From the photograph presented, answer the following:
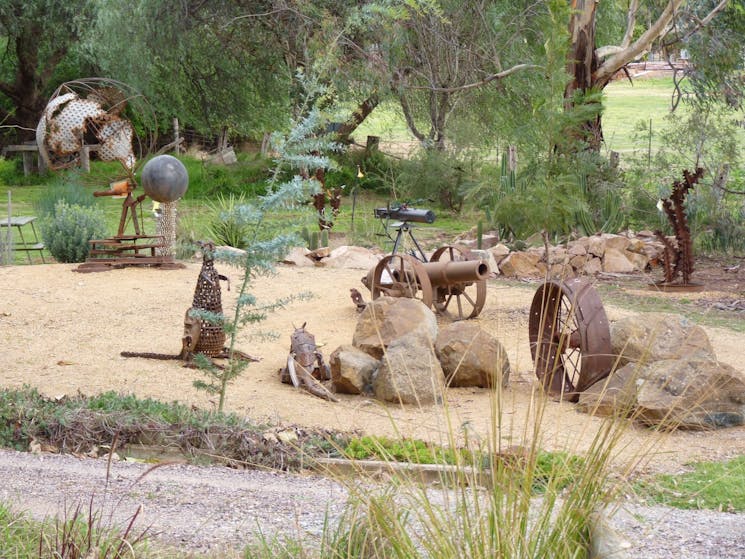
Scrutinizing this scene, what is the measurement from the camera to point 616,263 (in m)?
11.6

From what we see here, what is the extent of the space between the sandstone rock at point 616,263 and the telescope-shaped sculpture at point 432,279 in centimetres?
301

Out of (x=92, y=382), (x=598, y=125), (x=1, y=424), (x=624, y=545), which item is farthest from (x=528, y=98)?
(x=624, y=545)

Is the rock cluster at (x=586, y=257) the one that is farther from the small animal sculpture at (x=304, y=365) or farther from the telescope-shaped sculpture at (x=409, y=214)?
the small animal sculpture at (x=304, y=365)

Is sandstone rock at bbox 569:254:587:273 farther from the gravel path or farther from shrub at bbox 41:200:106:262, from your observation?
the gravel path

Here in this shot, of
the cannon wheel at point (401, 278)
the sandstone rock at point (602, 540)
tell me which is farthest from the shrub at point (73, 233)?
the sandstone rock at point (602, 540)

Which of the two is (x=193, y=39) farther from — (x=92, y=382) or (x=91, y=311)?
(x=92, y=382)

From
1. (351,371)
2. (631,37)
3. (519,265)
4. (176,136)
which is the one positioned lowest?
(351,371)

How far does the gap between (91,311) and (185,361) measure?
1.88 meters

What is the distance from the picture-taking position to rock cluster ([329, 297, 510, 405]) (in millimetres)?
6449

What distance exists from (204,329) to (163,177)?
114 inches

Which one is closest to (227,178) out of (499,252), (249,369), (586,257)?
(499,252)

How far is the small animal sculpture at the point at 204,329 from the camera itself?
7.04 meters

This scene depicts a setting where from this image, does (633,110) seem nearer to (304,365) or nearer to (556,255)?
(556,255)

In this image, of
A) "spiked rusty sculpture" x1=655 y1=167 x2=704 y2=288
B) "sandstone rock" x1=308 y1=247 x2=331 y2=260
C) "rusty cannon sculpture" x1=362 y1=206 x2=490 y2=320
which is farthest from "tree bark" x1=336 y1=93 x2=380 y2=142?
"rusty cannon sculpture" x1=362 y1=206 x2=490 y2=320
